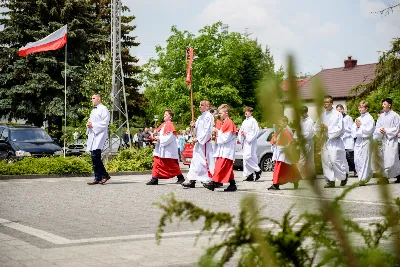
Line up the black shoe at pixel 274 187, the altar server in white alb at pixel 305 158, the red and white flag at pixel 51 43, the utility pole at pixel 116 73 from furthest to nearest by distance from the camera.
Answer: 1. the red and white flag at pixel 51 43
2. the utility pole at pixel 116 73
3. the black shoe at pixel 274 187
4. the altar server in white alb at pixel 305 158

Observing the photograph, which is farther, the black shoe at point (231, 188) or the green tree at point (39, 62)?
the green tree at point (39, 62)

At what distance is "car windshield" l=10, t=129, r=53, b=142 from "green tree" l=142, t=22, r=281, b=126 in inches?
1436

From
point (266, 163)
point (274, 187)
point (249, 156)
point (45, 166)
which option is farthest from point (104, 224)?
point (266, 163)

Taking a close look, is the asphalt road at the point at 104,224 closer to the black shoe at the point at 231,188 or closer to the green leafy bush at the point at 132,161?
the black shoe at the point at 231,188

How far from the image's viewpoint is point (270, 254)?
1.37m

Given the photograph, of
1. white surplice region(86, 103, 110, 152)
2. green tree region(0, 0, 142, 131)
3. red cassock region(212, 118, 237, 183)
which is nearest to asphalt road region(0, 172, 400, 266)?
red cassock region(212, 118, 237, 183)

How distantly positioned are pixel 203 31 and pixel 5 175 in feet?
156

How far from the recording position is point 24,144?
70.7 ft

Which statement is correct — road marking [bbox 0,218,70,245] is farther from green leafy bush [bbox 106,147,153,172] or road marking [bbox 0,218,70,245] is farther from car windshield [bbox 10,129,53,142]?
car windshield [bbox 10,129,53,142]

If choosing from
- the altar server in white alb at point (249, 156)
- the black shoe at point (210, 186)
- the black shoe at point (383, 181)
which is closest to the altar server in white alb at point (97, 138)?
the black shoe at point (210, 186)

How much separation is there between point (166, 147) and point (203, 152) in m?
1.54

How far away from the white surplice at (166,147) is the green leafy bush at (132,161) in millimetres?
4856

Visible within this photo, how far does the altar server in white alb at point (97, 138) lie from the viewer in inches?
583

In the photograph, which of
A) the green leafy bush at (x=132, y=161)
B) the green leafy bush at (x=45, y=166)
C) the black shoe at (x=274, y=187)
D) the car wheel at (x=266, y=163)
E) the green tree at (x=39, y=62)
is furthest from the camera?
the green tree at (x=39, y=62)
